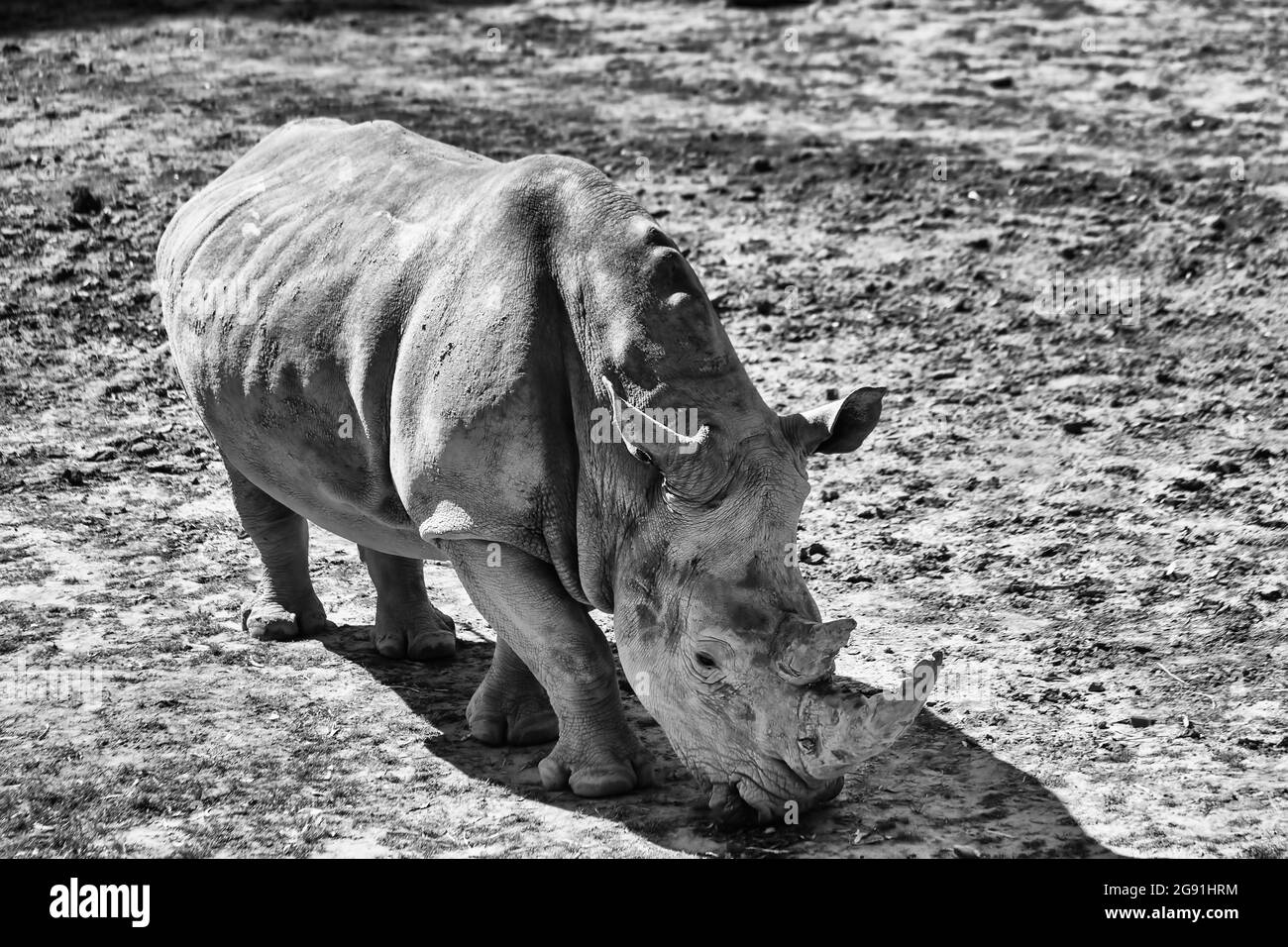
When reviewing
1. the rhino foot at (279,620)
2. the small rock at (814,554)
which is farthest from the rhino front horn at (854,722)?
the rhino foot at (279,620)

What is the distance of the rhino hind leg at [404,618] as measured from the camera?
26.9 ft

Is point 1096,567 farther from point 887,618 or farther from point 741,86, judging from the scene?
point 741,86

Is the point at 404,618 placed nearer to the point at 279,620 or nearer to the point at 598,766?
the point at 279,620

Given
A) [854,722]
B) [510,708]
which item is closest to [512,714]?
[510,708]

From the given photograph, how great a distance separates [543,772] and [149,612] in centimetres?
269

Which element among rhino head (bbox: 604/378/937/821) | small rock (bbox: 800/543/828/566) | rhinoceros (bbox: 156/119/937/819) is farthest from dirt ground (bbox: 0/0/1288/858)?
rhinoceros (bbox: 156/119/937/819)

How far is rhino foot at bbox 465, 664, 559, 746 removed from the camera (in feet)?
23.7

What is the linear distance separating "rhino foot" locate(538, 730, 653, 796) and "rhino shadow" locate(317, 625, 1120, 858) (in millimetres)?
44

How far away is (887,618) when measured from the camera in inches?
332

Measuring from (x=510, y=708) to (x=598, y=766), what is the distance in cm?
73

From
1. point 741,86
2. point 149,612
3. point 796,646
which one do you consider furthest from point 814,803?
point 741,86

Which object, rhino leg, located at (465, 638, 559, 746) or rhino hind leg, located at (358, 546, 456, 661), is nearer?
rhino leg, located at (465, 638, 559, 746)

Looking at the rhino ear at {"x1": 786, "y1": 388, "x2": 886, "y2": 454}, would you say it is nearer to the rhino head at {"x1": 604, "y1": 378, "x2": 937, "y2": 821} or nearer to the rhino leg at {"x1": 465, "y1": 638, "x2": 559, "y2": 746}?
the rhino head at {"x1": 604, "y1": 378, "x2": 937, "y2": 821}

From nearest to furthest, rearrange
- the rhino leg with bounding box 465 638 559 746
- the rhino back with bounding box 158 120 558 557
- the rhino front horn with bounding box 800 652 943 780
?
the rhino front horn with bounding box 800 652 943 780 < the rhino back with bounding box 158 120 558 557 < the rhino leg with bounding box 465 638 559 746
